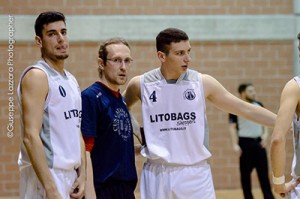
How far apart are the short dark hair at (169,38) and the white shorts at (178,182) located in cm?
79

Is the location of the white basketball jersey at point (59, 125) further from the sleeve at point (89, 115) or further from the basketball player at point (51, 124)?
the sleeve at point (89, 115)

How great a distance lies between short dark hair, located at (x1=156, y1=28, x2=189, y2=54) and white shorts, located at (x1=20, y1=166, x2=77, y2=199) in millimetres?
1165

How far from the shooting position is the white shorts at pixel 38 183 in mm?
3303

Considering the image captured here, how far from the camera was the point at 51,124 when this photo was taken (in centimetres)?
329

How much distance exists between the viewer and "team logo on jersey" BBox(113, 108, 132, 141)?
369 cm

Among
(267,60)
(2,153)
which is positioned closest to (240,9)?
(267,60)

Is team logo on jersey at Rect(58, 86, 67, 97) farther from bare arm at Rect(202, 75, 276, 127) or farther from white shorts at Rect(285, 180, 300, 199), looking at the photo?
white shorts at Rect(285, 180, 300, 199)

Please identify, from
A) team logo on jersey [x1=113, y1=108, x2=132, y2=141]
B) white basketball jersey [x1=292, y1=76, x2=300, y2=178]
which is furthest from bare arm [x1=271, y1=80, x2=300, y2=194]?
team logo on jersey [x1=113, y1=108, x2=132, y2=141]

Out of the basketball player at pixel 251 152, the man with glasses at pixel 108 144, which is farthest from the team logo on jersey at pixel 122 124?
the basketball player at pixel 251 152

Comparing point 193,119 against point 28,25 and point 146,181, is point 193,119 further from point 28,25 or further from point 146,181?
point 28,25

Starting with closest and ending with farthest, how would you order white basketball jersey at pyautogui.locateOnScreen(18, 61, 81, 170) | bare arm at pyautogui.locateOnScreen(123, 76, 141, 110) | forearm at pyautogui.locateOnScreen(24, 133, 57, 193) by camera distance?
1. forearm at pyautogui.locateOnScreen(24, 133, 57, 193)
2. white basketball jersey at pyautogui.locateOnScreen(18, 61, 81, 170)
3. bare arm at pyautogui.locateOnScreen(123, 76, 141, 110)

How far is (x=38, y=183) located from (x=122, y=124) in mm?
669

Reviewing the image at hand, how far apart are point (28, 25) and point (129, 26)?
57.8 inches

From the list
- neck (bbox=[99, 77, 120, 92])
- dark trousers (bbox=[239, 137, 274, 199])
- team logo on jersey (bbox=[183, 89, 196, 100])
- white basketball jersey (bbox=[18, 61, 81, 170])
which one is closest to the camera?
white basketball jersey (bbox=[18, 61, 81, 170])
